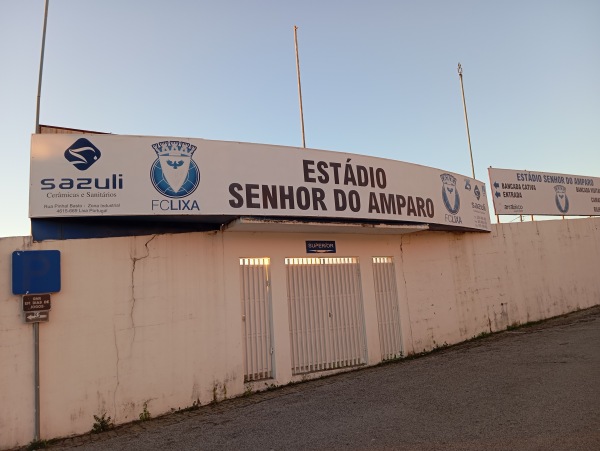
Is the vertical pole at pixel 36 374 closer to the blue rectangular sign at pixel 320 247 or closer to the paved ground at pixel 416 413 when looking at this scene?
the paved ground at pixel 416 413

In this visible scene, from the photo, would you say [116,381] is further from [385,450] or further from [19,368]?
[385,450]

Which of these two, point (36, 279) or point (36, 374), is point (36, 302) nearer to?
point (36, 279)

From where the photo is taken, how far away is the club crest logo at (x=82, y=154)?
7.33 meters

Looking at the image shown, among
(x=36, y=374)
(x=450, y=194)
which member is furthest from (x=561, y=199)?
(x=36, y=374)

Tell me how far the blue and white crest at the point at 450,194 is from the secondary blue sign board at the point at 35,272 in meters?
8.58

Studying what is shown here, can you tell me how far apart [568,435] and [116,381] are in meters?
6.34

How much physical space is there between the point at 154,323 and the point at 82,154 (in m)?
3.01

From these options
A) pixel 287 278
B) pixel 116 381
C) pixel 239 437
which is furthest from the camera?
pixel 287 278

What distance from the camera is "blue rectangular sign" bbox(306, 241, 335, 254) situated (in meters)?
10.0

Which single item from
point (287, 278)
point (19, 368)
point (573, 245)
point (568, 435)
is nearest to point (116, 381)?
point (19, 368)

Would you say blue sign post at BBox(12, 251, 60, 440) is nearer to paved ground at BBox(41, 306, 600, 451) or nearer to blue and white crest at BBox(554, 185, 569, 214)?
paved ground at BBox(41, 306, 600, 451)

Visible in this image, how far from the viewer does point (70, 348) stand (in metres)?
7.16

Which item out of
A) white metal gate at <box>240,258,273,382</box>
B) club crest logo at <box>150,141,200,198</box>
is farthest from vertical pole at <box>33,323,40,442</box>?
white metal gate at <box>240,258,273,382</box>

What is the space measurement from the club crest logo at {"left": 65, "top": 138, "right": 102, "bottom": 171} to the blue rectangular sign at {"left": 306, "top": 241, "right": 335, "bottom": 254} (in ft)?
14.9
